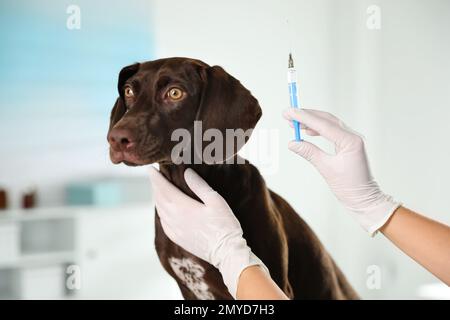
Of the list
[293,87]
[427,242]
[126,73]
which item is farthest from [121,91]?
[427,242]

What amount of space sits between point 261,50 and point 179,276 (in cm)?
61

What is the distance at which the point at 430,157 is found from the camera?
177 cm

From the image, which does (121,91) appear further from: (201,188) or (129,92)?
(201,188)

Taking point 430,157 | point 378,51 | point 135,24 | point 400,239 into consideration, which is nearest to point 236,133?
point 400,239

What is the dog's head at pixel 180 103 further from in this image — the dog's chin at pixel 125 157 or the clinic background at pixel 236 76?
the clinic background at pixel 236 76

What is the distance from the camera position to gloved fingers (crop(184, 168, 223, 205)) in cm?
100

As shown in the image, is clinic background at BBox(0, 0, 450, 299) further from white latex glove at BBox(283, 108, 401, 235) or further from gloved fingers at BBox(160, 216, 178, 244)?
gloved fingers at BBox(160, 216, 178, 244)

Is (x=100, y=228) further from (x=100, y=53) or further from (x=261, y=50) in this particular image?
(x=261, y=50)

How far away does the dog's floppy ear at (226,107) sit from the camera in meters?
0.96

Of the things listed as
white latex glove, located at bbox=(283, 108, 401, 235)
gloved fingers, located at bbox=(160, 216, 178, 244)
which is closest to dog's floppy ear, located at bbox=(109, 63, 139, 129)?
gloved fingers, located at bbox=(160, 216, 178, 244)

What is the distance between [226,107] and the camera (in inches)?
37.8

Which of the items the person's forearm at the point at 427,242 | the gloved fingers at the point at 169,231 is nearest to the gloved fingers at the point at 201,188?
the gloved fingers at the point at 169,231

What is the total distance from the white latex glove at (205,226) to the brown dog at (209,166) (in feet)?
0.10

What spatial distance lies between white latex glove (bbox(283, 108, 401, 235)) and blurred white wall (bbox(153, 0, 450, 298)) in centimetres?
22
